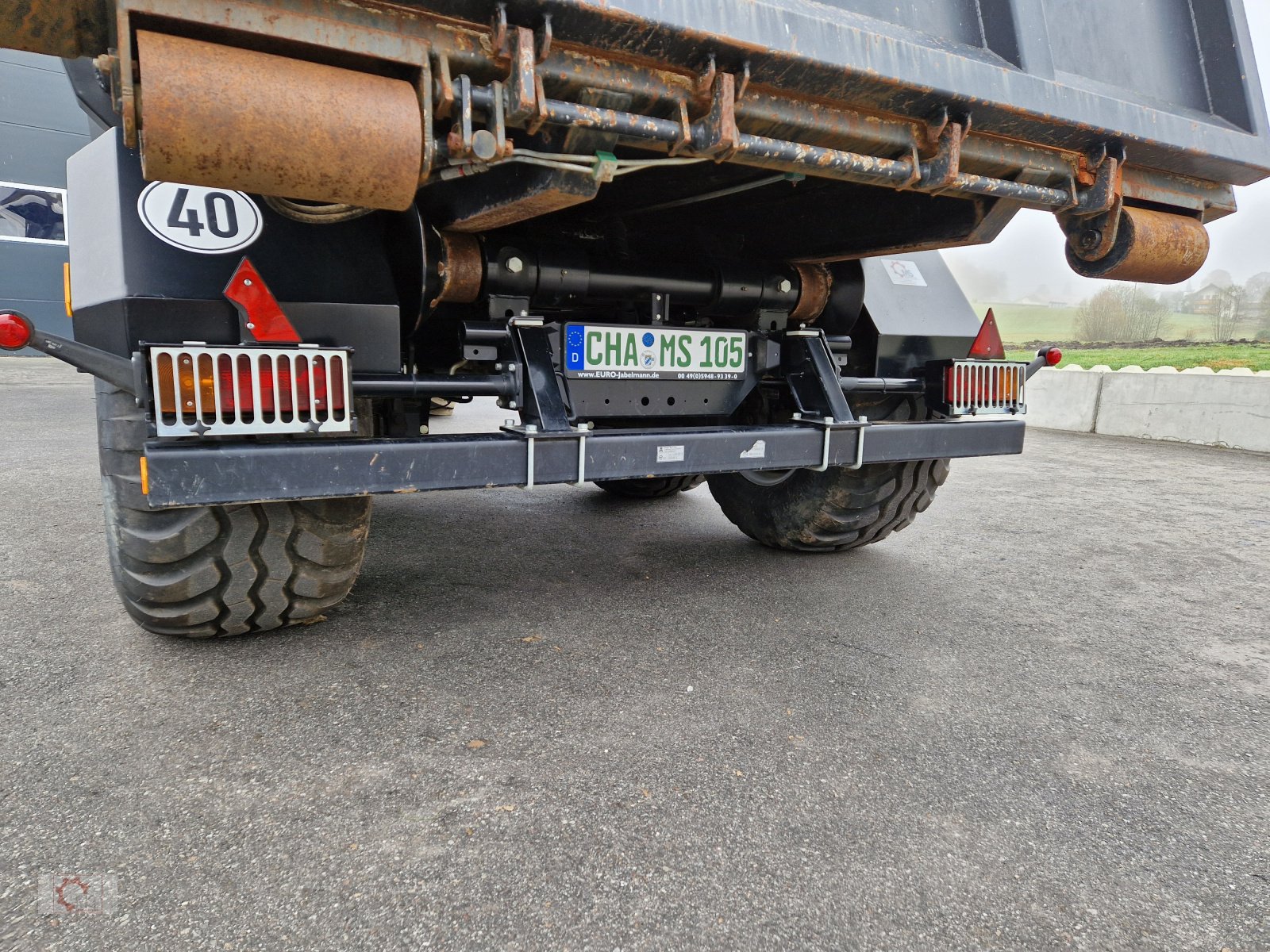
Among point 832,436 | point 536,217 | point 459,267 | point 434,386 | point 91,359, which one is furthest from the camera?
point 832,436

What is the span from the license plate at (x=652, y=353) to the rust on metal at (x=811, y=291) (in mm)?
465

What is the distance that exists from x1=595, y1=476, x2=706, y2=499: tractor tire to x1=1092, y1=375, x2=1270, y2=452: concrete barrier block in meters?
6.59

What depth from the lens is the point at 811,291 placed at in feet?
10.8

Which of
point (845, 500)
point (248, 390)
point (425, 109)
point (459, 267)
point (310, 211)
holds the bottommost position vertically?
point (845, 500)

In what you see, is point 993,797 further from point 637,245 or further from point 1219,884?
point 637,245

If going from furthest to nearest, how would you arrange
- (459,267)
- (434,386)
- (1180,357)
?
1. (1180,357)
2. (459,267)
3. (434,386)

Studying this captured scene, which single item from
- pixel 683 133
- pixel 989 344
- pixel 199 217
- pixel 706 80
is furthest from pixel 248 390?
pixel 989 344

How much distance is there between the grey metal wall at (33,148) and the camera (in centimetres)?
1605

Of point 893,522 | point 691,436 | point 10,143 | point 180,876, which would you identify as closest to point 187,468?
point 180,876

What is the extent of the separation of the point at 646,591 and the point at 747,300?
4.11 ft

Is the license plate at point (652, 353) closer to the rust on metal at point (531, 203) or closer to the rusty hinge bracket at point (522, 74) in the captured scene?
the rust on metal at point (531, 203)

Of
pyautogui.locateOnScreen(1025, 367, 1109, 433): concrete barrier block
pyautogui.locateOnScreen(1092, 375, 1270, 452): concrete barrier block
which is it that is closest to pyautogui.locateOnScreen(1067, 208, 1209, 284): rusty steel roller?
pyautogui.locateOnScreen(1092, 375, 1270, 452): concrete barrier block

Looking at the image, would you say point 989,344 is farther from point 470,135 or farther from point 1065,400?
point 1065,400

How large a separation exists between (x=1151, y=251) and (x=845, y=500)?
142cm
